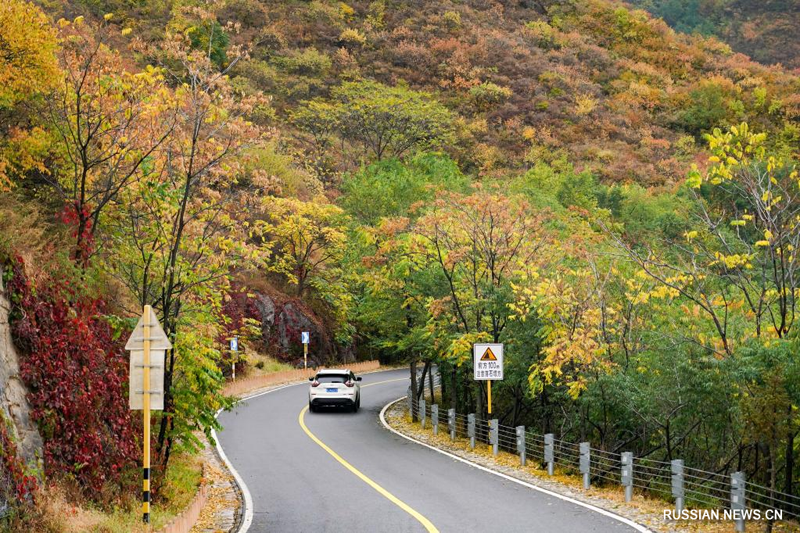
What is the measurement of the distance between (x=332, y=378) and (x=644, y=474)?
605 inches

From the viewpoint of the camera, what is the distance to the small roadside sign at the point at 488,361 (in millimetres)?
21172

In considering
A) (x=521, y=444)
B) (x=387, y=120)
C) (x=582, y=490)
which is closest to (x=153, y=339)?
(x=582, y=490)

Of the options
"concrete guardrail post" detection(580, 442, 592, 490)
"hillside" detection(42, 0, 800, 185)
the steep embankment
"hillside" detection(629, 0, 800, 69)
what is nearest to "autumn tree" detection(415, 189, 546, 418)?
"concrete guardrail post" detection(580, 442, 592, 490)

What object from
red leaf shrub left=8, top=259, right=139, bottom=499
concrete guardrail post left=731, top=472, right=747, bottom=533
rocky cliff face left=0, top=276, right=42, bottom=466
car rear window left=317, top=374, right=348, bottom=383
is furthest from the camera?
car rear window left=317, top=374, right=348, bottom=383

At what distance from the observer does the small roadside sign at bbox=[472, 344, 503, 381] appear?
21.2 metres

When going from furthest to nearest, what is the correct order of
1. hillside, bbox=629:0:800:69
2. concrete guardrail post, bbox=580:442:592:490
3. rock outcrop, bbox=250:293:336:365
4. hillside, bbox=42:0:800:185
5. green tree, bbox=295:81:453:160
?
hillside, bbox=629:0:800:69, hillside, bbox=42:0:800:185, green tree, bbox=295:81:453:160, rock outcrop, bbox=250:293:336:365, concrete guardrail post, bbox=580:442:592:490

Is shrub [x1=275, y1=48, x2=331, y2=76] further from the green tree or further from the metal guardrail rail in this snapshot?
the metal guardrail rail

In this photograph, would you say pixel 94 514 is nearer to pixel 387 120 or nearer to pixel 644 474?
pixel 644 474

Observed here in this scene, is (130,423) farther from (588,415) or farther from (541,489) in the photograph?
(588,415)

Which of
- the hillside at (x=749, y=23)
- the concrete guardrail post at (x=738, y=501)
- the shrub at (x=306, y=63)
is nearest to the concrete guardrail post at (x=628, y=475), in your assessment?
the concrete guardrail post at (x=738, y=501)

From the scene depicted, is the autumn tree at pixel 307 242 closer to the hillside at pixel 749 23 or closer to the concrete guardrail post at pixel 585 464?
the concrete guardrail post at pixel 585 464

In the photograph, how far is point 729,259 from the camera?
14406 mm

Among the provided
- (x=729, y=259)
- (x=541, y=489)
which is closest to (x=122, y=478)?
(x=541, y=489)

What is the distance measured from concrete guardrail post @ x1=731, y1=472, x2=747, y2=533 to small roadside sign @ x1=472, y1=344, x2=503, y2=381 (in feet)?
30.8
